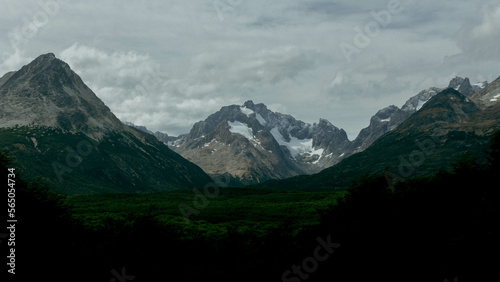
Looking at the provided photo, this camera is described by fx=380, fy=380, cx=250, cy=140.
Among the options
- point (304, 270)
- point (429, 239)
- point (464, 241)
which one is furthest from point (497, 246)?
point (304, 270)

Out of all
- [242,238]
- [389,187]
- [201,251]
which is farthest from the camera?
[242,238]

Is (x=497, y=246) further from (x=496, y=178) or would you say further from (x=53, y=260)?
(x=53, y=260)

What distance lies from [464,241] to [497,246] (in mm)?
3836

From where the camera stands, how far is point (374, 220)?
62344mm

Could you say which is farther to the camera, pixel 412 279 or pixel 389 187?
pixel 389 187

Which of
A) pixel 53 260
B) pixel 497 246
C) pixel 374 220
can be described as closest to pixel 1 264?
pixel 53 260

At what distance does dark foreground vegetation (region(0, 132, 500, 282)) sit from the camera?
51.5 meters

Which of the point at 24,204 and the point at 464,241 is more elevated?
the point at 24,204

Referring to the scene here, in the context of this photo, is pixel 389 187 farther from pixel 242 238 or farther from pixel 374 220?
pixel 242 238

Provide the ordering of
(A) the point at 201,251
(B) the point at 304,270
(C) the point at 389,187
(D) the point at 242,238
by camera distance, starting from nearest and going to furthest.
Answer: (B) the point at 304,270 → (C) the point at 389,187 → (A) the point at 201,251 → (D) the point at 242,238

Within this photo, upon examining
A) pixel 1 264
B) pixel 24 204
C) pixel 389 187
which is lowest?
pixel 389 187

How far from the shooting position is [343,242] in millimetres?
60500

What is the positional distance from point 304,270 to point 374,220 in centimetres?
1424

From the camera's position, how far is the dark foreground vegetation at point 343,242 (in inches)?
2029
